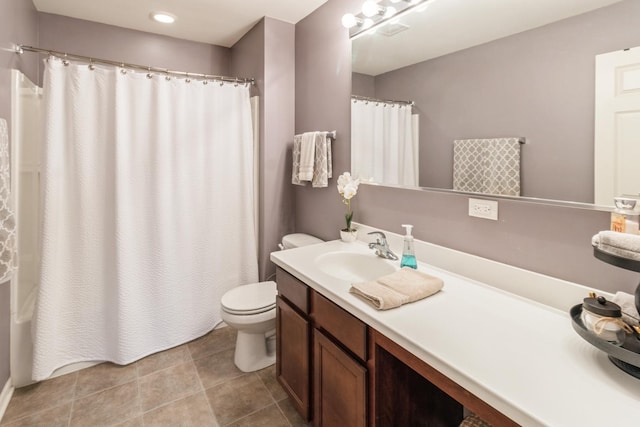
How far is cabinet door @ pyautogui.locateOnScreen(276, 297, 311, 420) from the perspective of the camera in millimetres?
1523

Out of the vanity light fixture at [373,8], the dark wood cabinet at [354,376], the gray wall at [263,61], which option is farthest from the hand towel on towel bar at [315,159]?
the dark wood cabinet at [354,376]

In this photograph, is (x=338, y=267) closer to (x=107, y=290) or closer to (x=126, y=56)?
(x=107, y=290)

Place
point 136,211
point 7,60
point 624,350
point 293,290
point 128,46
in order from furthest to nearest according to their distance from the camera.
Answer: point 128,46 → point 136,211 → point 7,60 → point 293,290 → point 624,350

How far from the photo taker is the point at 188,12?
236 centimetres

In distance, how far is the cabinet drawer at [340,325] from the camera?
1.17 m

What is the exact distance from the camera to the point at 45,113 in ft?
6.48

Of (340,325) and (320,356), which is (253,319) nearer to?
(320,356)

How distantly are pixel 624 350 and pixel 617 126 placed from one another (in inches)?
25.6

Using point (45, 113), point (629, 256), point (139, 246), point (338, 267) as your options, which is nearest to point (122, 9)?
point (45, 113)

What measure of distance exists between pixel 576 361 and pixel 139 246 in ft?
7.69

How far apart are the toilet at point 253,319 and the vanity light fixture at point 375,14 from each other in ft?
4.41

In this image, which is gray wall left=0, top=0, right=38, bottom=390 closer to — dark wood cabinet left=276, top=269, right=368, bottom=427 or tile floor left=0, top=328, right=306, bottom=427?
tile floor left=0, top=328, right=306, bottom=427

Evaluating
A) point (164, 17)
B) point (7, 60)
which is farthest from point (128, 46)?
point (7, 60)

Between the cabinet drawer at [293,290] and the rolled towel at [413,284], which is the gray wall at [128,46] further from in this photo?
the rolled towel at [413,284]
